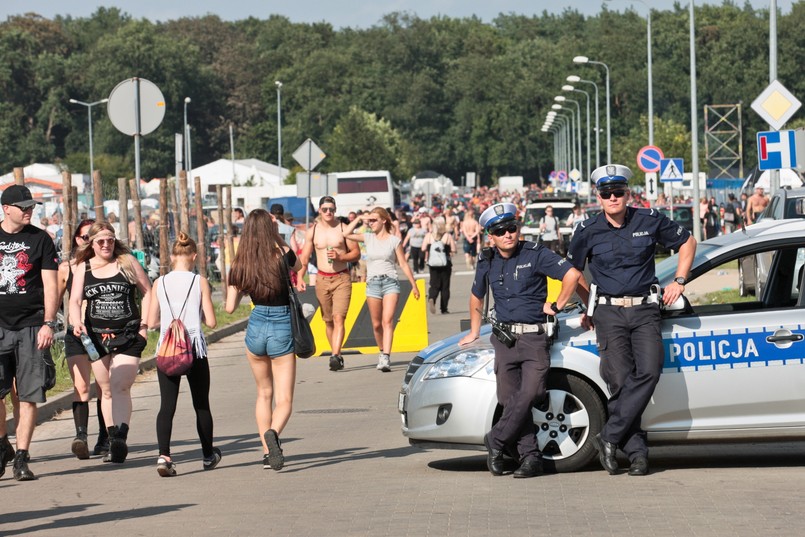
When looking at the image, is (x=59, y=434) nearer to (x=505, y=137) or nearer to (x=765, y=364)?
(x=765, y=364)

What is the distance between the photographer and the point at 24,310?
10.1m

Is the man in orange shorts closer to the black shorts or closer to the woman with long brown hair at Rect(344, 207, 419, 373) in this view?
the woman with long brown hair at Rect(344, 207, 419, 373)

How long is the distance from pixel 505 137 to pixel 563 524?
14059 cm

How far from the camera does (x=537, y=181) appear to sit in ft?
524

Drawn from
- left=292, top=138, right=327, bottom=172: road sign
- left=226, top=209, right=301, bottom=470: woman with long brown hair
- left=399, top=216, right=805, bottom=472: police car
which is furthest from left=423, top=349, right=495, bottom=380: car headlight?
left=292, top=138, right=327, bottom=172: road sign

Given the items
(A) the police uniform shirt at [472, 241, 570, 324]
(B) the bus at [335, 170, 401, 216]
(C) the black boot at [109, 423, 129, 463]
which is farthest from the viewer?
(B) the bus at [335, 170, 401, 216]

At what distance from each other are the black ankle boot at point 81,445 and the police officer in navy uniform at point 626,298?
12.3 ft

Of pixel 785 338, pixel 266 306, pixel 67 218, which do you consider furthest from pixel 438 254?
pixel 785 338

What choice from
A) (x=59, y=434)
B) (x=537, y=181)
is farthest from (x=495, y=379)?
(x=537, y=181)

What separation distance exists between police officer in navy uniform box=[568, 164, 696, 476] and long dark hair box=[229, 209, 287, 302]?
1.94m

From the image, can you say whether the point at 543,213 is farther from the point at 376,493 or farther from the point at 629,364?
the point at 376,493

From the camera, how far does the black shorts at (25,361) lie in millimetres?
10008

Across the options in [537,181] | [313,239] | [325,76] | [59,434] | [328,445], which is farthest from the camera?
[537,181]

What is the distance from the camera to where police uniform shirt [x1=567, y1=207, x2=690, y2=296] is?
30.2ft
